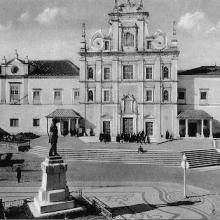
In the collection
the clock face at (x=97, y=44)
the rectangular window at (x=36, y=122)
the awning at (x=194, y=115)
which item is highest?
the clock face at (x=97, y=44)

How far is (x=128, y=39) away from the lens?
133ft

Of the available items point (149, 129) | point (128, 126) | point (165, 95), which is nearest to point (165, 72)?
point (165, 95)

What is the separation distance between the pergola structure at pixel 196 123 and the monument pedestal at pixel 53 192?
26849mm

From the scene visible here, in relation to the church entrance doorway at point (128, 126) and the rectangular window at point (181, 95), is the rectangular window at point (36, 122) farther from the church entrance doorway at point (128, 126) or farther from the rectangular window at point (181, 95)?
the rectangular window at point (181, 95)

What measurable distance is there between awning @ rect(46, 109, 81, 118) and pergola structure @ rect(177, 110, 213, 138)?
40.0 feet

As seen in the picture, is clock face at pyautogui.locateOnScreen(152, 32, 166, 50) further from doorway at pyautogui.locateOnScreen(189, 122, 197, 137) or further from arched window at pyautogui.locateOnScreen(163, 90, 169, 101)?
doorway at pyautogui.locateOnScreen(189, 122, 197, 137)

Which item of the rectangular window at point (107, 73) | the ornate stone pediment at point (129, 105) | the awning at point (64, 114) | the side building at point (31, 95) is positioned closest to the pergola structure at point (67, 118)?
the awning at point (64, 114)

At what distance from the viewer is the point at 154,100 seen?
4047 cm

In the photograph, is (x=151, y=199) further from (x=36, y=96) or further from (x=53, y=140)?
(x=36, y=96)

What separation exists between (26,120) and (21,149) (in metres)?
10.2

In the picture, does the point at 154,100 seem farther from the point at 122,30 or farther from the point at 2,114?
the point at 2,114

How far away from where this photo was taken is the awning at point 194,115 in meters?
40.2

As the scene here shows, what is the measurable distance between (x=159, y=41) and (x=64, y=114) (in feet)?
46.1

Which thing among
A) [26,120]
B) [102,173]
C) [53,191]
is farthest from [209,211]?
Answer: [26,120]
